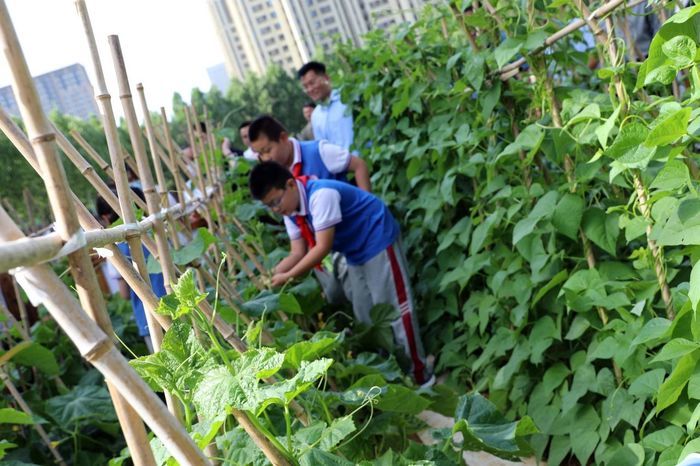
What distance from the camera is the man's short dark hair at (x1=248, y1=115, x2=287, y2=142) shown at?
14.3 feet

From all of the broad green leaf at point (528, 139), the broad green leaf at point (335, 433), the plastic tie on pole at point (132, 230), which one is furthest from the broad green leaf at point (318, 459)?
the broad green leaf at point (528, 139)

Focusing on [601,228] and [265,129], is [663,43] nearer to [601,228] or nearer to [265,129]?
[601,228]

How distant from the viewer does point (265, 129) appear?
4363mm

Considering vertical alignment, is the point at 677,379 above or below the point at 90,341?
below

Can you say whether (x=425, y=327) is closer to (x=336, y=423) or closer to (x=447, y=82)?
(x=447, y=82)

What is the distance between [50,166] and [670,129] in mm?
1119

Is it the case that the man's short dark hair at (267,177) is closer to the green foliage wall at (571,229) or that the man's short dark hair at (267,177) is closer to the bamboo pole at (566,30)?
the green foliage wall at (571,229)

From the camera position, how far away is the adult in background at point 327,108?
5.38 m

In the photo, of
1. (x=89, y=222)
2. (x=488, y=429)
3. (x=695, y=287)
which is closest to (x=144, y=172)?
(x=89, y=222)

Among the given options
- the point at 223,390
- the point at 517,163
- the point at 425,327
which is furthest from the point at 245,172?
the point at 223,390

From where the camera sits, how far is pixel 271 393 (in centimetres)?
126

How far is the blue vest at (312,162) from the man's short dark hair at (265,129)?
15 centimetres

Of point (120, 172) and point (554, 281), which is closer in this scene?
point (120, 172)

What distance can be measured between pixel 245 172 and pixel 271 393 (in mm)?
4650
